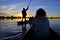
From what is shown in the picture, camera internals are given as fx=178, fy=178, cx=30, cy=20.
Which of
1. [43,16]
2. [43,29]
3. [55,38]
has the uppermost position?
[43,16]

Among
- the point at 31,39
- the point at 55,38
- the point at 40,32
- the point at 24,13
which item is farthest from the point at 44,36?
the point at 24,13

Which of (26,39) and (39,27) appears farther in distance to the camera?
(26,39)

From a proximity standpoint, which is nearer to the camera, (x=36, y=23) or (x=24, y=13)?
(x=36, y=23)

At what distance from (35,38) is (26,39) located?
589mm

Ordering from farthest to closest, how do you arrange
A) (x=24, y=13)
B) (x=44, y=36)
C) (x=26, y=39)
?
(x=24, y=13) → (x=26, y=39) → (x=44, y=36)

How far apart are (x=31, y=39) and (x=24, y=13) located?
14777mm

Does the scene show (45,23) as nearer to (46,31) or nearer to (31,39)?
(46,31)

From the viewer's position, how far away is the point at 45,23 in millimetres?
7152

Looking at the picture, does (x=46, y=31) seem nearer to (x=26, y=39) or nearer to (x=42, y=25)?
(x=42, y=25)

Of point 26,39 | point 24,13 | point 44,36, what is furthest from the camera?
point 24,13

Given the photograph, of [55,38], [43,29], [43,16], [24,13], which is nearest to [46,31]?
[43,29]

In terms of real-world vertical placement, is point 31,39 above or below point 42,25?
below

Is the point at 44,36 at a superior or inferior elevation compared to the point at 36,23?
inferior

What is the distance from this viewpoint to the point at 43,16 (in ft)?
23.2
